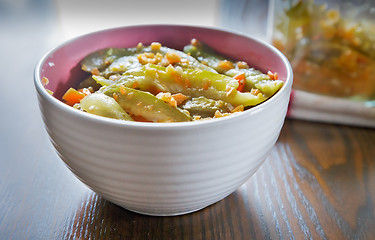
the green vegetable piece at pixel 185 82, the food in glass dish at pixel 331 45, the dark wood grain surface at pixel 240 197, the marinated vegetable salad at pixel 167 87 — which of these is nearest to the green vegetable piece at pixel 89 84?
the marinated vegetable salad at pixel 167 87

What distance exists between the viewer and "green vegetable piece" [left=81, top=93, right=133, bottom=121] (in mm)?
809

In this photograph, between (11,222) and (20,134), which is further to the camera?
(20,134)

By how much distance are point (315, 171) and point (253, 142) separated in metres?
0.40

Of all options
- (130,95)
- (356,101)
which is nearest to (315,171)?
(356,101)

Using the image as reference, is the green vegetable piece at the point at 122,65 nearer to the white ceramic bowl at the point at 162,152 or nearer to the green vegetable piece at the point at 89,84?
the green vegetable piece at the point at 89,84

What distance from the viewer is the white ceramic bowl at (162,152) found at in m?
0.72

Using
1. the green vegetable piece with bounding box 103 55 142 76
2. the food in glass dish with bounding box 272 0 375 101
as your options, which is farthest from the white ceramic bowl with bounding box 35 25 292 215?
the food in glass dish with bounding box 272 0 375 101

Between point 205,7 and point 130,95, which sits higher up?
point 130,95

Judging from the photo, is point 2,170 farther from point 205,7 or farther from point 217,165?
point 205,7

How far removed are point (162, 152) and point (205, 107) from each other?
0.20 meters

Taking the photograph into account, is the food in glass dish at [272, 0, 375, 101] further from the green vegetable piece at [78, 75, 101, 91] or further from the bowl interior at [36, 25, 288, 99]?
the green vegetable piece at [78, 75, 101, 91]

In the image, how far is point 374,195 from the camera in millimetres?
1035

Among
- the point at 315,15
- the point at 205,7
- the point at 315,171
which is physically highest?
the point at 315,15

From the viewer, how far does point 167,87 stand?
0.92 metres
